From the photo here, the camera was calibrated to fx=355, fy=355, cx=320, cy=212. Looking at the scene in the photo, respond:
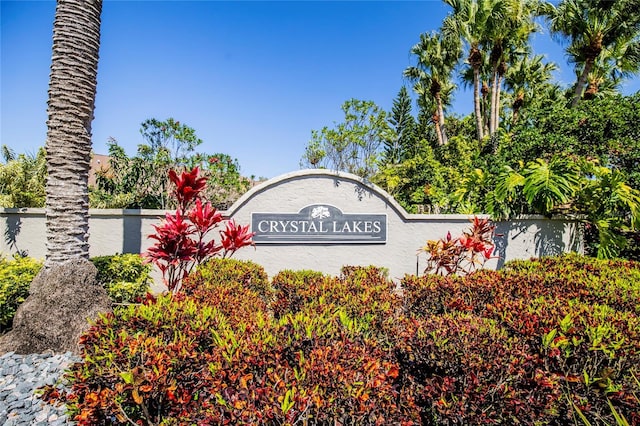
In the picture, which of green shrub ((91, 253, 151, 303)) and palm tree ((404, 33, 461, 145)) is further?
palm tree ((404, 33, 461, 145))

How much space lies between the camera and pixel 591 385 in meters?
2.36

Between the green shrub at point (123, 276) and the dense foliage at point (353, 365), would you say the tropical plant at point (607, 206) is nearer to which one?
the dense foliage at point (353, 365)

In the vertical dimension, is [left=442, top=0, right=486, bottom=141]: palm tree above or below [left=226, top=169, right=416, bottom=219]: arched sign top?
above

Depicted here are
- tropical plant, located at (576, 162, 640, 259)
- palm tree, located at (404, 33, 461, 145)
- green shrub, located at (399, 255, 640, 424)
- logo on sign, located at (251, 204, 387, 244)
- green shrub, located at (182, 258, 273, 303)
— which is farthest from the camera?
palm tree, located at (404, 33, 461, 145)

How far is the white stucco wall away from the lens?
6762 mm

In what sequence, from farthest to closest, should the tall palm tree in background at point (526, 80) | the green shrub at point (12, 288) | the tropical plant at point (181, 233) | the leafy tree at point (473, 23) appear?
the tall palm tree in background at point (526, 80), the leafy tree at point (473, 23), the green shrub at point (12, 288), the tropical plant at point (181, 233)

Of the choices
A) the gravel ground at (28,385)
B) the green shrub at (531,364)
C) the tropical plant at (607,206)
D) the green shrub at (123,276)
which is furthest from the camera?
the tropical plant at (607,206)

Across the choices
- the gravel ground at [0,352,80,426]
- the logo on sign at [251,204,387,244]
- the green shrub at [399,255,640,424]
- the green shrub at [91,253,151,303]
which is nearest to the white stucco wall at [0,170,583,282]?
the logo on sign at [251,204,387,244]

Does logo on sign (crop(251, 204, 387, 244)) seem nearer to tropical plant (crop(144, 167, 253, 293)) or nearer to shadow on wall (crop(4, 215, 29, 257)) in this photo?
tropical plant (crop(144, 167, 253, 293))

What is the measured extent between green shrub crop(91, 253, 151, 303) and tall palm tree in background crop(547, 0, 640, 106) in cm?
1654

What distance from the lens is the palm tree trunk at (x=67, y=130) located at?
432cm

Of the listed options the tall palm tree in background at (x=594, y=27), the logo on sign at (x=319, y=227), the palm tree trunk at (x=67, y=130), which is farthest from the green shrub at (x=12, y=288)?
the tall palm tree in background at (x=594, y=27)

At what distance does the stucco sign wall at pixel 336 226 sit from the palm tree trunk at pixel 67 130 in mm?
2897

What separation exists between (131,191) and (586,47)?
1774cm
